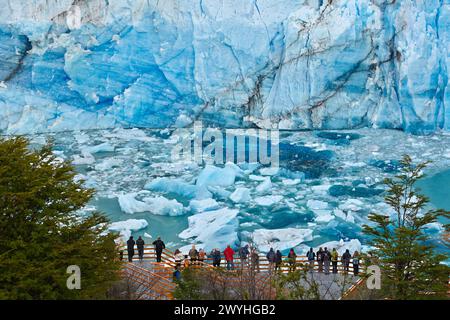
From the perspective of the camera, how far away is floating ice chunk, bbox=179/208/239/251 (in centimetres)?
1127

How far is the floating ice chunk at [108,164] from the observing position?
52.5ft

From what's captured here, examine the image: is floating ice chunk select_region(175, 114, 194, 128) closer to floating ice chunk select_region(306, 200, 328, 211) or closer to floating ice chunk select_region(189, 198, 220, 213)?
floating ice chunk select_region(189, 198, 220, 213)

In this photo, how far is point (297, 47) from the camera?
18.8 meters

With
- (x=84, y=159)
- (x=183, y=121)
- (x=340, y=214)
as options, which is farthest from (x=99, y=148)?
(x=340, y=214)

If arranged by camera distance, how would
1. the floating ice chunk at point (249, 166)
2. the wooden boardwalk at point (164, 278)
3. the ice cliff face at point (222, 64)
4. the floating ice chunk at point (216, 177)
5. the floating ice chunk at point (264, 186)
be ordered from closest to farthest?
the wooden boardwalk at point (164, 278)
the floating ice chunk at point (264, 186)
the floating ice chunk at point (216, 177)
the floating ice chunk at point (249, 166)
the ice cliff face at point (222, 64)

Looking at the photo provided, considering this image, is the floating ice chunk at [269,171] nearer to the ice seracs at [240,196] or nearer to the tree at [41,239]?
the ice seracs at [240,196]

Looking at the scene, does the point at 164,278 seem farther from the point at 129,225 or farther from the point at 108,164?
the point at 108,164

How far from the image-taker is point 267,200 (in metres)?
13.5

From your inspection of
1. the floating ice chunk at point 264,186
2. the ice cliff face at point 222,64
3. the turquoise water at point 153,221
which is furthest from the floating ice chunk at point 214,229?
the ice cliff face at point 222,64

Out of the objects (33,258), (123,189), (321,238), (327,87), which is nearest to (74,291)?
(33,258)

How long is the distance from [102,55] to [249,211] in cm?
950

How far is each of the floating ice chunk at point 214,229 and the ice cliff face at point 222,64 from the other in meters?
7.53
